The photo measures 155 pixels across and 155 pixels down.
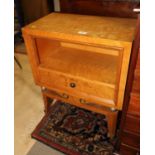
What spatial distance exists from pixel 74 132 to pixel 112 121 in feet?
1.14

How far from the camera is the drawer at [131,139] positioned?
931 millimetres

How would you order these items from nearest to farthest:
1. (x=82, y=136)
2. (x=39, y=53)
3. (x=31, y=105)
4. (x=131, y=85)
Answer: (x=131, y=85) → (x=39, y=53) → (x=82, y=136) → (x=31, y=105)

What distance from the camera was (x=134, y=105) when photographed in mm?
791

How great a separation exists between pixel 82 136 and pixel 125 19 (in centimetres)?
89

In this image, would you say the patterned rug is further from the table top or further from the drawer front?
the table top

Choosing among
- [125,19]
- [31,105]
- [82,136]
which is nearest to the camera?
[125,19]

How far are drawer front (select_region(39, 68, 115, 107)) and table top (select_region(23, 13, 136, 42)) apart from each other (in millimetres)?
292

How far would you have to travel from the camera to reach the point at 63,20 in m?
1.07

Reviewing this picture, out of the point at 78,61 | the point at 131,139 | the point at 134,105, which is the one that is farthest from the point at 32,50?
the point at 131,139

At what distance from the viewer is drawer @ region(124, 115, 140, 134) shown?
2.79 feet

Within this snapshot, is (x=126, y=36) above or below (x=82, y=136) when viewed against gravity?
above

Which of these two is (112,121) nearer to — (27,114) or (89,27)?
(89,27)
